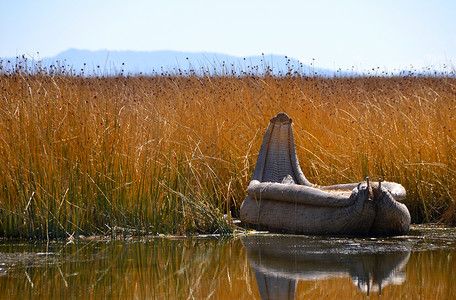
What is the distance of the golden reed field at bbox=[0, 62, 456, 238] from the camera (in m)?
6.39

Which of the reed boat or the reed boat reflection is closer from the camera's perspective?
the reed boat reflection

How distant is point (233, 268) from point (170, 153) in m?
2.23

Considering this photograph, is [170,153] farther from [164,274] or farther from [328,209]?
[164,274]

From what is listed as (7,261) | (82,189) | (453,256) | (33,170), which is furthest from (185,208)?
(453,256)

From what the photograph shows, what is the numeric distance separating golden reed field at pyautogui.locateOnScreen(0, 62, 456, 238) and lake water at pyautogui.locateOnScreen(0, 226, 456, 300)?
38 cm

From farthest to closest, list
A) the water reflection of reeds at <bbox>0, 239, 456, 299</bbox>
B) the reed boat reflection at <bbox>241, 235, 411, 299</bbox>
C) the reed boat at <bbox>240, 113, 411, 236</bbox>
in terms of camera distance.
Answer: the reed boat at <bbox>240, 113, 411, 236</bbox>, the reed boat reflection at <bbox>241, 235, 411, 299</bbox>, the water reflection of reeds at <bbox>0, 239, 456, 299</bbox>

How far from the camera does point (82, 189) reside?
6.46 metres

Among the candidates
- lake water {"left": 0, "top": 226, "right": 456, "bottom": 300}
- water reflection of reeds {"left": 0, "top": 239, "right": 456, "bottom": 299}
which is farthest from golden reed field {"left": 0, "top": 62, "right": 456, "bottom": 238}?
water reflection of reeds {"left": 0, "top": 239, "right": 456, "bottom": 299}

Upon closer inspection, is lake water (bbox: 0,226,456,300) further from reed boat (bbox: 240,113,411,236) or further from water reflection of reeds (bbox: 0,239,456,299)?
reed boat (bbox: 240,113,411,236)

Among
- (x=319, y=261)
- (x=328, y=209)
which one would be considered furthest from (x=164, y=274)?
(x=328, y=209)

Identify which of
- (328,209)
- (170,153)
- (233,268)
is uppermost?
(170,153)

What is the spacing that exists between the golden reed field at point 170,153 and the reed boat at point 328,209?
381 mm

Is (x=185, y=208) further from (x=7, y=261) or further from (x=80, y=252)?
(x=7, y=261)

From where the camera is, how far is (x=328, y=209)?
6.44m
